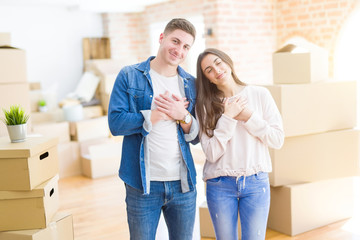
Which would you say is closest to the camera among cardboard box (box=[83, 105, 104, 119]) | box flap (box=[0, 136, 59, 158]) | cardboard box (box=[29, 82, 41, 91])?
box flap (box=[0, 136, 59, 158])

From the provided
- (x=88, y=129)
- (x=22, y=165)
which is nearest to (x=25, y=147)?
(x=22, y=165)

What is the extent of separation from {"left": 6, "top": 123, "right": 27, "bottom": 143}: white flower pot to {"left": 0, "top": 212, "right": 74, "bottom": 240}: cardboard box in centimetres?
47

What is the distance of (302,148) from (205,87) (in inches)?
54.8

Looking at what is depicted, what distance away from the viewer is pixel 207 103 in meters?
1.89

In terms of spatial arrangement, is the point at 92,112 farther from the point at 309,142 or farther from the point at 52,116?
the point at 309,142

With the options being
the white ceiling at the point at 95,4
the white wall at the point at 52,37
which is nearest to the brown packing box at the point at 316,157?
the white ceiling at the point at 95,4

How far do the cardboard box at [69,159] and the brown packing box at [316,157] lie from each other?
2.87 metres

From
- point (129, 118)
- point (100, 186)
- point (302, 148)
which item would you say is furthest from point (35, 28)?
point (129, 118)

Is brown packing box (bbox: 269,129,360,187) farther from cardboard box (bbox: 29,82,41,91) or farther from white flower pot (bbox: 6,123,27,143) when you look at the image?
cardboard box (bbox: 29,82,41,91)

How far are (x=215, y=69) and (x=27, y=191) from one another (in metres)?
1.11

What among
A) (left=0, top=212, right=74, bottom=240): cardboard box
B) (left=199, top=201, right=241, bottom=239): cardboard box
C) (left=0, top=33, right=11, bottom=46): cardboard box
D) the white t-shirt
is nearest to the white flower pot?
(left=0, top=212, right=74, bottom=240): cardboard box

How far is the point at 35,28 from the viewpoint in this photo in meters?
6.18

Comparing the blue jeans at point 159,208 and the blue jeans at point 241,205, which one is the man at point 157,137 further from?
the blue jeans at point 241,205

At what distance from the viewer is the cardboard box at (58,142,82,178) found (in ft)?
16.4
